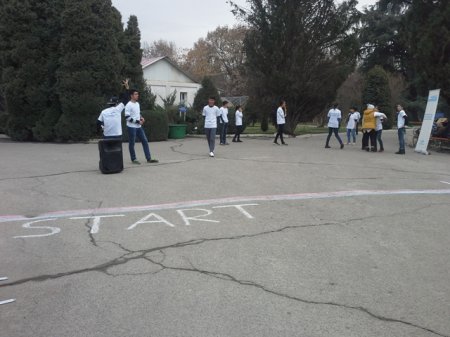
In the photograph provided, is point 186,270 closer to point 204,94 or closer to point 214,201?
point 214,201

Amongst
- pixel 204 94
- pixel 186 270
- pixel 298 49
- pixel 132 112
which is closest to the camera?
pixel 186 270

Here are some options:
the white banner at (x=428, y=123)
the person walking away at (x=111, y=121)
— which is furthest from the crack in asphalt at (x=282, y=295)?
the white banner at (x=428, y=123)

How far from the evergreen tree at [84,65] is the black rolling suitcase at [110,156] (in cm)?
952

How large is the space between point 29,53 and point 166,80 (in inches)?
889

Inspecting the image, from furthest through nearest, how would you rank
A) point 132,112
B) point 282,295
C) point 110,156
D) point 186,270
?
point 132,112 → point 110,156 → point 186,270 → point 282,295

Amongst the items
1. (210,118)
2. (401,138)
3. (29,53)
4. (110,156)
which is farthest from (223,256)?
(29,53)

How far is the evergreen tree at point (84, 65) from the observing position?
1869 cm

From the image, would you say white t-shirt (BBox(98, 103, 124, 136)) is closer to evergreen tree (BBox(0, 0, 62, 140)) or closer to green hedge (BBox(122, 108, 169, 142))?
green hedge (BBox(122, 108, 169, 142))

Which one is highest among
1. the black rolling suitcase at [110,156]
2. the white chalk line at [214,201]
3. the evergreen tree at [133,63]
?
the evergreen tree at [133,63]

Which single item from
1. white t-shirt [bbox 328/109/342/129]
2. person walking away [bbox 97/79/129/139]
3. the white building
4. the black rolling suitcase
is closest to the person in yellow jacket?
white t-shirt [bbox 328/109/342/129]

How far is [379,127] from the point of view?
16.5 metres

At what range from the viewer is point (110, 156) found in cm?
1030

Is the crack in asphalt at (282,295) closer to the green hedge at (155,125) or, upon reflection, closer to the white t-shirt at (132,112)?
the white t-shirt at (132,112)

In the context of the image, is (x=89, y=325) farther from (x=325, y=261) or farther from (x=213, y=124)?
(x=213, y=124)
